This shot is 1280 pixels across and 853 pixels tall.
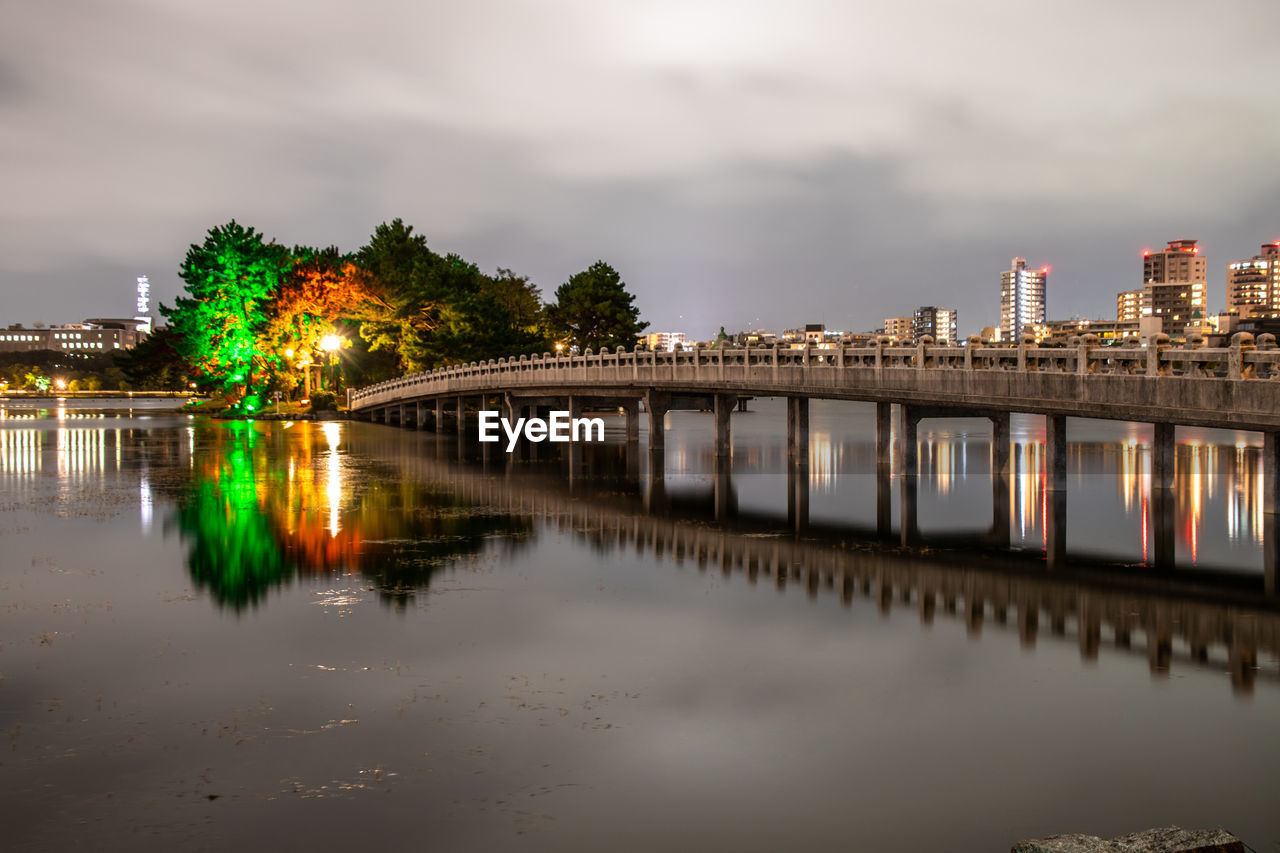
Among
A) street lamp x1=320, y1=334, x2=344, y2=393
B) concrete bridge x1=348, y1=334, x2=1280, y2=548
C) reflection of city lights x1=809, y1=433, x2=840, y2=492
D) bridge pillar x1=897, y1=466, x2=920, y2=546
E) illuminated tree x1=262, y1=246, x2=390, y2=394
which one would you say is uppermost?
illuminated tree x1=262, y1=246, x2=390, y2=394

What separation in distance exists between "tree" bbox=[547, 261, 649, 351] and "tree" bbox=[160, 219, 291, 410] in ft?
69.6

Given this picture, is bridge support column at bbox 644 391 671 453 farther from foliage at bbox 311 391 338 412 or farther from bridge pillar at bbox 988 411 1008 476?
foliage at bbox 311 391 338 412

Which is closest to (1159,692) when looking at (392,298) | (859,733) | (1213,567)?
(859,733)

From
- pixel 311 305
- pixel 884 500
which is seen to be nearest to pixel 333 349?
pixel 311 305

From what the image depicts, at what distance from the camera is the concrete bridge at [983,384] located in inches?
803

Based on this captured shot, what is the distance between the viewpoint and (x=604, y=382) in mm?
41094

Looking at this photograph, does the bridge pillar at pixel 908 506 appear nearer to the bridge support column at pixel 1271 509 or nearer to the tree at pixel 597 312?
the bridge support column at pixel 1271 509

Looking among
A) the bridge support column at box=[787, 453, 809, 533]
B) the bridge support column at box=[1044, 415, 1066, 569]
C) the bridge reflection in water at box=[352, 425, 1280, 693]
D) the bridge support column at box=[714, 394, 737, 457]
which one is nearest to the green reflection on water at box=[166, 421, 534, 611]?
the bridge reflection in water at box=[352, 425, 1280, 693]

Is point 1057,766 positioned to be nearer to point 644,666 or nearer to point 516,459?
point 644,666

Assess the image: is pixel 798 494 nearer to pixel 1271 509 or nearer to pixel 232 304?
pixel 1271 509

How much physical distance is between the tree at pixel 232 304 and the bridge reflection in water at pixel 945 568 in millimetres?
40882

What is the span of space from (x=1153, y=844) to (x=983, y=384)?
1990cm

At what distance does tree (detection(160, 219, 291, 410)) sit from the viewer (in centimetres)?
6888

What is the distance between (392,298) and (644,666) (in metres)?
62.5
